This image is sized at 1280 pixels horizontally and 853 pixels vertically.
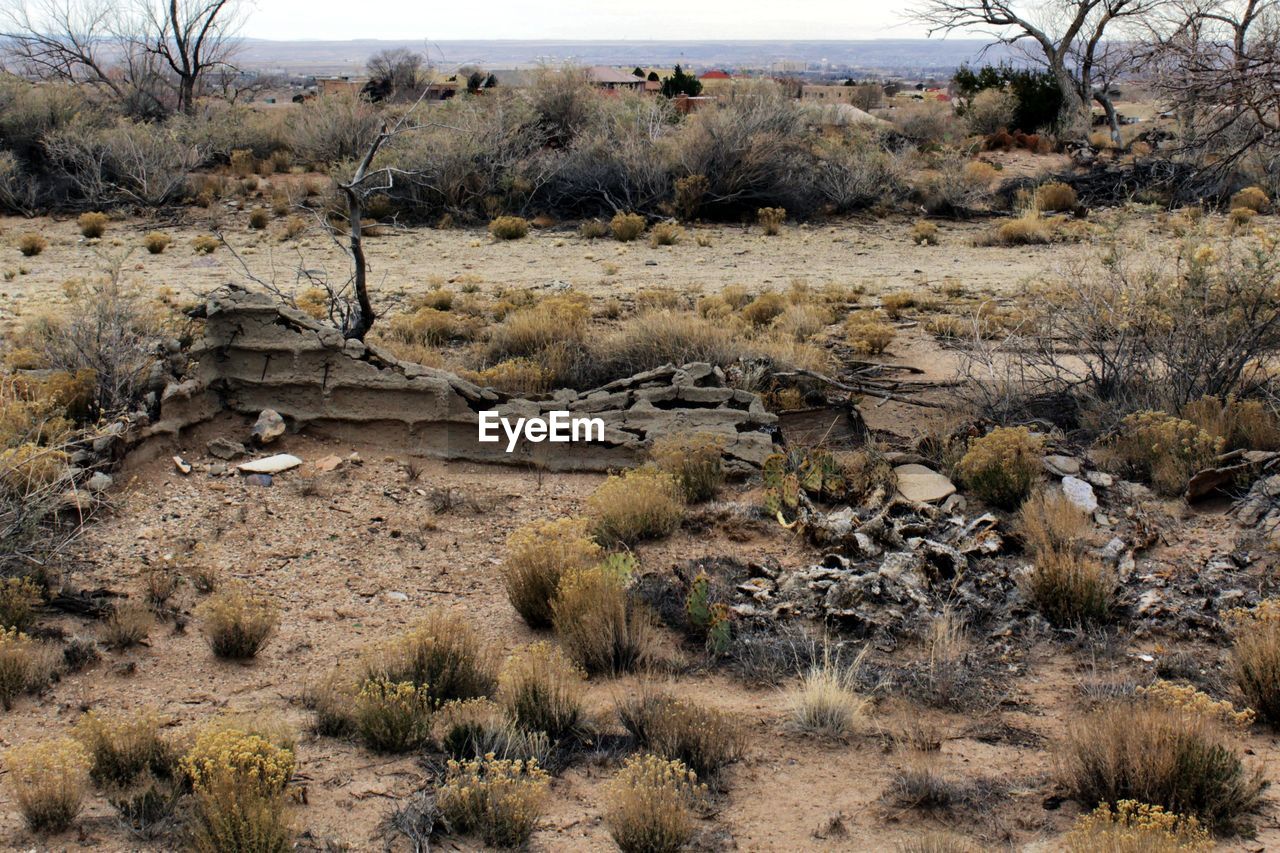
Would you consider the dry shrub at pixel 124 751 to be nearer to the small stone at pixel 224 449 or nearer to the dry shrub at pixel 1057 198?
the small stone at pixel 224 449

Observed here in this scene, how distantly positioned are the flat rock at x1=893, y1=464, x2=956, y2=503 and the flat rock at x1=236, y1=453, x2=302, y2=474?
4269mm

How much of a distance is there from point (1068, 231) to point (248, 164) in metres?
15.7

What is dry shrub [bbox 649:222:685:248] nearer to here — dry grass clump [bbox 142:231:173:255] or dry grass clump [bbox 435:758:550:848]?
dry grass clump [bbox 142:231:173:255]

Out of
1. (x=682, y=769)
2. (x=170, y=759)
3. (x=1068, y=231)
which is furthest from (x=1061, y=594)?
(x=1068, y=231)

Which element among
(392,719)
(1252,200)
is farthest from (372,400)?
(1252,200)

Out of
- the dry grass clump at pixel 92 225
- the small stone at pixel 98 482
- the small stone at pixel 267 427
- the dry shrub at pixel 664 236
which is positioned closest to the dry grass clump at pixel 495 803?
the small stone at pixel 98 482

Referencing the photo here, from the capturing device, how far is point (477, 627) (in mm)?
6422

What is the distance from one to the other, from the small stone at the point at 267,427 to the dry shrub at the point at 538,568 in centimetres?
283

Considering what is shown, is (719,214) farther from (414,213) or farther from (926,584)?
(926,584)

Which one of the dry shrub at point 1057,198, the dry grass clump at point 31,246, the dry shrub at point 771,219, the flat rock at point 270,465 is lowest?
the flat rock at point 270,465

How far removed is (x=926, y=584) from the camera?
21.9ft

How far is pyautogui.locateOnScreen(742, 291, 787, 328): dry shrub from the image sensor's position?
13047 millimetres

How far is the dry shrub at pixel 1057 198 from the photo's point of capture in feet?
68.9

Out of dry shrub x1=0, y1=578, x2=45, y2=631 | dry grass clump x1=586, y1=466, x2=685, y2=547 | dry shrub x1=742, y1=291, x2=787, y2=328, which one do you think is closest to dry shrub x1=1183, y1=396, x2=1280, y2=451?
dry grass clump x1=586, y1=466, x2=685, y2=547
